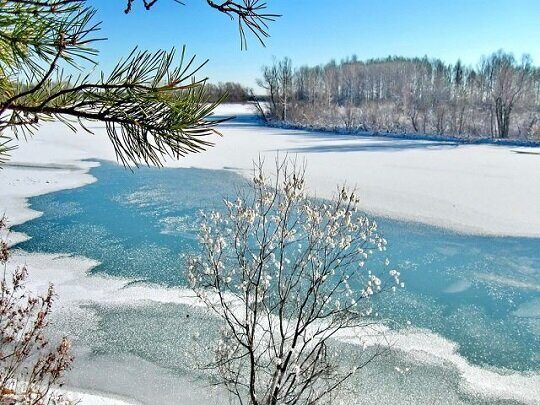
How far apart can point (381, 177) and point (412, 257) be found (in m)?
6.61

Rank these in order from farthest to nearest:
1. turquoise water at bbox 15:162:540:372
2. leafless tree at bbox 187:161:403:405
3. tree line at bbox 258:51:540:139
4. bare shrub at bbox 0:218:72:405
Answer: tree line at bbox 258:51:540:139, turquoise water at bbox 15:162:540:372, leafless tree at bbox 187:161:403:405, bare shrub at bbox 0:218:72:405

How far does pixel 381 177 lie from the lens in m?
14.2

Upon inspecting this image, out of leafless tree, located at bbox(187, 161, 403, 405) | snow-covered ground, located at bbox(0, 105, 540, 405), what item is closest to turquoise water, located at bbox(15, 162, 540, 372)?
snow-covered ground, located at bbox(0, 105, 540, 405)

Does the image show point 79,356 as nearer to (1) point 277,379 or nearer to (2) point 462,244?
(1) point 277,379

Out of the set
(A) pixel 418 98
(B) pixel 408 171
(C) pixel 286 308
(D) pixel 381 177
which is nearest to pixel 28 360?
(C) pixel 286 308

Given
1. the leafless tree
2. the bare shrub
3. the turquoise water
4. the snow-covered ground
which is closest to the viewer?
the bare shrub

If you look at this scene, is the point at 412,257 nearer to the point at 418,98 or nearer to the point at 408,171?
the point at 408,171

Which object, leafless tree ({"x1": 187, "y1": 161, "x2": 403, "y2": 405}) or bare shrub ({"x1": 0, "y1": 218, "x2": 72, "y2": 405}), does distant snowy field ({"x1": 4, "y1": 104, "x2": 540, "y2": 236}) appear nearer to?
leafless tree ({"x1": 187, "y1": 161, "x2": 403, "y2": 405})

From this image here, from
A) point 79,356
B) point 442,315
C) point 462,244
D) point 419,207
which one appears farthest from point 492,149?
point 79,356

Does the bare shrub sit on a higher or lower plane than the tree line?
lower

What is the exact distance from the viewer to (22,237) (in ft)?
29.3

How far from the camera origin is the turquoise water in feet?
18.8

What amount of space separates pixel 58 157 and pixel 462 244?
15.2 meters

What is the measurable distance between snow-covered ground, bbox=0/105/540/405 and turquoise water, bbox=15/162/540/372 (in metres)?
0.59
